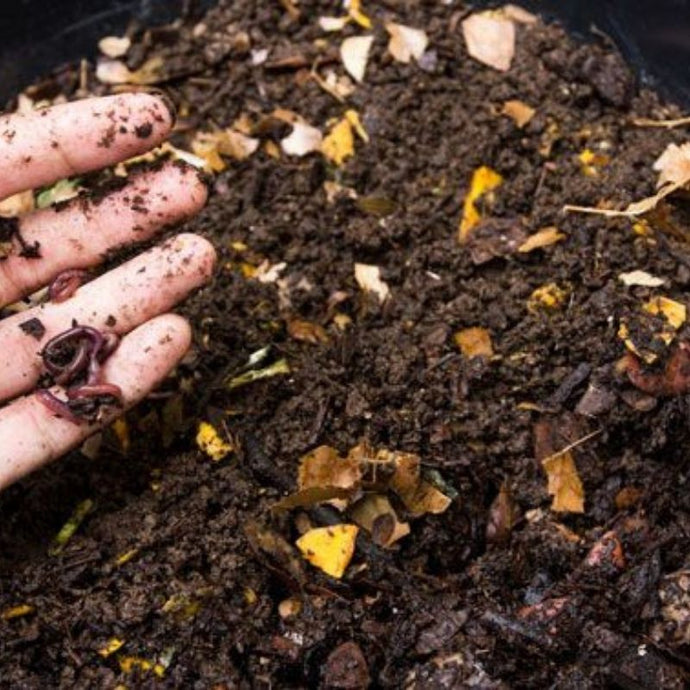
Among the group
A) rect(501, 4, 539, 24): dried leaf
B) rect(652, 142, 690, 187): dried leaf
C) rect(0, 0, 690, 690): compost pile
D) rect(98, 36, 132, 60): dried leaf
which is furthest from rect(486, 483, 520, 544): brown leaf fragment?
rect(98, 36, 132, 60): dried leaf

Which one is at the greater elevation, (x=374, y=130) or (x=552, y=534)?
(x=374, y=130)

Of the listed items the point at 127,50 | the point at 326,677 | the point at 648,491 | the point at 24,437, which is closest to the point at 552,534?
the point at 648,491

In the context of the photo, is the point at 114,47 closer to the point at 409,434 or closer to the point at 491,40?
the point at 491,40

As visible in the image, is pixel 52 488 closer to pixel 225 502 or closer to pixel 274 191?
pixel 225 502

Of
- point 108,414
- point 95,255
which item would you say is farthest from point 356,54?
point 108,414

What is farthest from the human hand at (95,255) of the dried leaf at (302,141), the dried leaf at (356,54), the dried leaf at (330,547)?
the dried leaf at (356,54)

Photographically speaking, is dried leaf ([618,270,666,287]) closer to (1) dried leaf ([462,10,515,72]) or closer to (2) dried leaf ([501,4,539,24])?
(1) dried leaf ([462,10,515,72])
